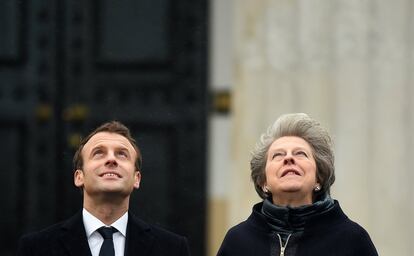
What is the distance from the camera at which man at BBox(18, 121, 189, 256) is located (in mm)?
4859

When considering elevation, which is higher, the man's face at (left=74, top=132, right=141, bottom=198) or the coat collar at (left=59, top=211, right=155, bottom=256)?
the man's face at (left=74, top=132, right=141, bottom=198)

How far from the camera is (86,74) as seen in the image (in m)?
8.15

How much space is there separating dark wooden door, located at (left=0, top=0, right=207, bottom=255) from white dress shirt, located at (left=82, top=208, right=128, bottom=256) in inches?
123

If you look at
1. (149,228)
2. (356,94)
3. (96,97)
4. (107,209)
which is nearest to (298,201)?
(149,228)

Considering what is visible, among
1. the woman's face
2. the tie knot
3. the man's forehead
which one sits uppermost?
the man's forehead

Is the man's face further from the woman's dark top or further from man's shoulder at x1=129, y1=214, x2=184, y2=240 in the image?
the woman's dark top

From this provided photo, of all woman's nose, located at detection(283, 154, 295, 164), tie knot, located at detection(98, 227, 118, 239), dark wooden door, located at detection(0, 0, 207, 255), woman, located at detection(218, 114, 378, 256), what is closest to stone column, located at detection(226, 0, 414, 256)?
dark wooden door, located at detection(0, 0, 207, 255)

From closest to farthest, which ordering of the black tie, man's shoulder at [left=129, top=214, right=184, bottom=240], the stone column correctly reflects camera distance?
the black tie < man's shoulder at [left=129, top=214, right=184, bottom=240] < the stone column

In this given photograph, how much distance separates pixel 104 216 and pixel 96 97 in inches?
128

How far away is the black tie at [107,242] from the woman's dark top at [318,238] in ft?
1.56

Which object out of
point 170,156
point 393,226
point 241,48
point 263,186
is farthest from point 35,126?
point 263,186

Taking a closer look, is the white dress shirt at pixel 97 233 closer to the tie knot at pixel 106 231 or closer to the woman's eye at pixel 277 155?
the tie knot at pixel 106 231

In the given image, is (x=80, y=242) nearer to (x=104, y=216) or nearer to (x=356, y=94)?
(x=104, y=216)

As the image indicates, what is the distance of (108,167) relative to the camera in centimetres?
486
